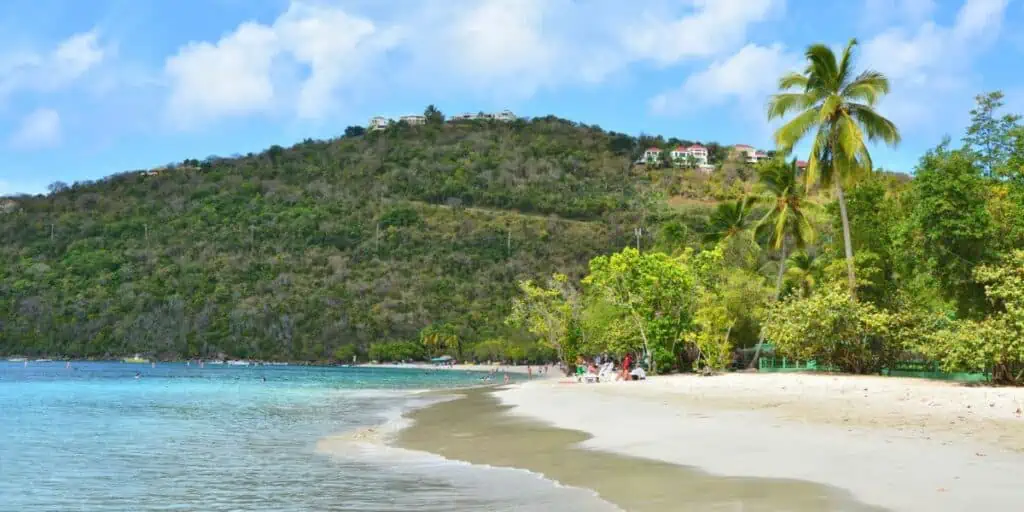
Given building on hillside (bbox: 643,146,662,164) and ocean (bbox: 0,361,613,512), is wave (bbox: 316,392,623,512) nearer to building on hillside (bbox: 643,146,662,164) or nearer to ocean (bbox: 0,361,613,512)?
ocean (bbox: 0,361,613,512)

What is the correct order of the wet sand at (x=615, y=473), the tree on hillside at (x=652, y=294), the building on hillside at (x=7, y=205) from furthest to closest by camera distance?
the building on hillside at (x=7, y=205) < the tree on hillside at (x=652, y=294) < the wet sand at (x=615, y=473)

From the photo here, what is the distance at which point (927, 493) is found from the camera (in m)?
8.38

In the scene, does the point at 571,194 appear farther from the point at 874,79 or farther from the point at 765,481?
the point at 765,481

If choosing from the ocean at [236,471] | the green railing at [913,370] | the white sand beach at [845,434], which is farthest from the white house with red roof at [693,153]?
the ocean at [236,471]

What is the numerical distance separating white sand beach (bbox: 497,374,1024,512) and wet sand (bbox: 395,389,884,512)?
45 cm

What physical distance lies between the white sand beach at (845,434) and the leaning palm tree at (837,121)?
905 centimetres

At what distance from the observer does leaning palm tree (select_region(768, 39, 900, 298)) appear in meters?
30.3

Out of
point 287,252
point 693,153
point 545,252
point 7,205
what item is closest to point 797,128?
point 545,252

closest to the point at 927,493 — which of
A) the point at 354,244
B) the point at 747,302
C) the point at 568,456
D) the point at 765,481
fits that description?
the point at 765,481

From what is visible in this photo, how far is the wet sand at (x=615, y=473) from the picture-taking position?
28.3 feet

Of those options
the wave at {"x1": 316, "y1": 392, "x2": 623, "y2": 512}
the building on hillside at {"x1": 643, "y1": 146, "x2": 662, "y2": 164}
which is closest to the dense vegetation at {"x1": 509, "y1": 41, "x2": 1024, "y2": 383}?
the wave at {"x1": 316, "y1": 392, "x2": 623, "y2": 512}

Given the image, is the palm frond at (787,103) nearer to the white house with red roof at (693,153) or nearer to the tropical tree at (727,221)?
the tropical tree at (727,221)

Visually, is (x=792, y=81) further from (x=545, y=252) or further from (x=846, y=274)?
(x=545, y=252)

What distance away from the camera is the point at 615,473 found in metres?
11.2
